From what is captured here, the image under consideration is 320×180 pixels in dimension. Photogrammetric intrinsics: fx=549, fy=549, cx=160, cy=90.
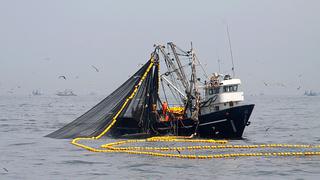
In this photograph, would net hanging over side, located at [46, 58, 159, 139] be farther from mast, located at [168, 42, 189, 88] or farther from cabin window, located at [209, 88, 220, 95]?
cabin window, located at [209, 88, 220, 95]

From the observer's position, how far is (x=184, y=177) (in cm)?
2708

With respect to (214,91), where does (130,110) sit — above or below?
below

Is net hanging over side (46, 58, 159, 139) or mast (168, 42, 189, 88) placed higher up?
mast (168, 42, 189, 88)

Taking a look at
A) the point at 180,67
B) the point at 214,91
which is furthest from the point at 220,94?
the point at 180,67

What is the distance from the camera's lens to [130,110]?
144ft

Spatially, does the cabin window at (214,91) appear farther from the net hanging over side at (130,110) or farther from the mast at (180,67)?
the net hanging over side at (130,110)

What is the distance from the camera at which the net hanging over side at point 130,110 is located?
4344 cm

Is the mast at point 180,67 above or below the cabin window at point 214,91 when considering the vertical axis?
above

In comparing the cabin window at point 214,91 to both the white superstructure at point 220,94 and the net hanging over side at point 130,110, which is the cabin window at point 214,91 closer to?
the white superstructure at point 220,94

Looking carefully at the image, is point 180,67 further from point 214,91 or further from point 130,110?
point 130,110

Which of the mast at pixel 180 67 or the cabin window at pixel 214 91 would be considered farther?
the mast at pixel 180 67

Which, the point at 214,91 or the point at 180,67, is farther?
the point at 180,67

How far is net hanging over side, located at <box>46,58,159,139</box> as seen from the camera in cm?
4344

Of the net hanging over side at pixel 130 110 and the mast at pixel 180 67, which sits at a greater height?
the mast at pixel 180 67
